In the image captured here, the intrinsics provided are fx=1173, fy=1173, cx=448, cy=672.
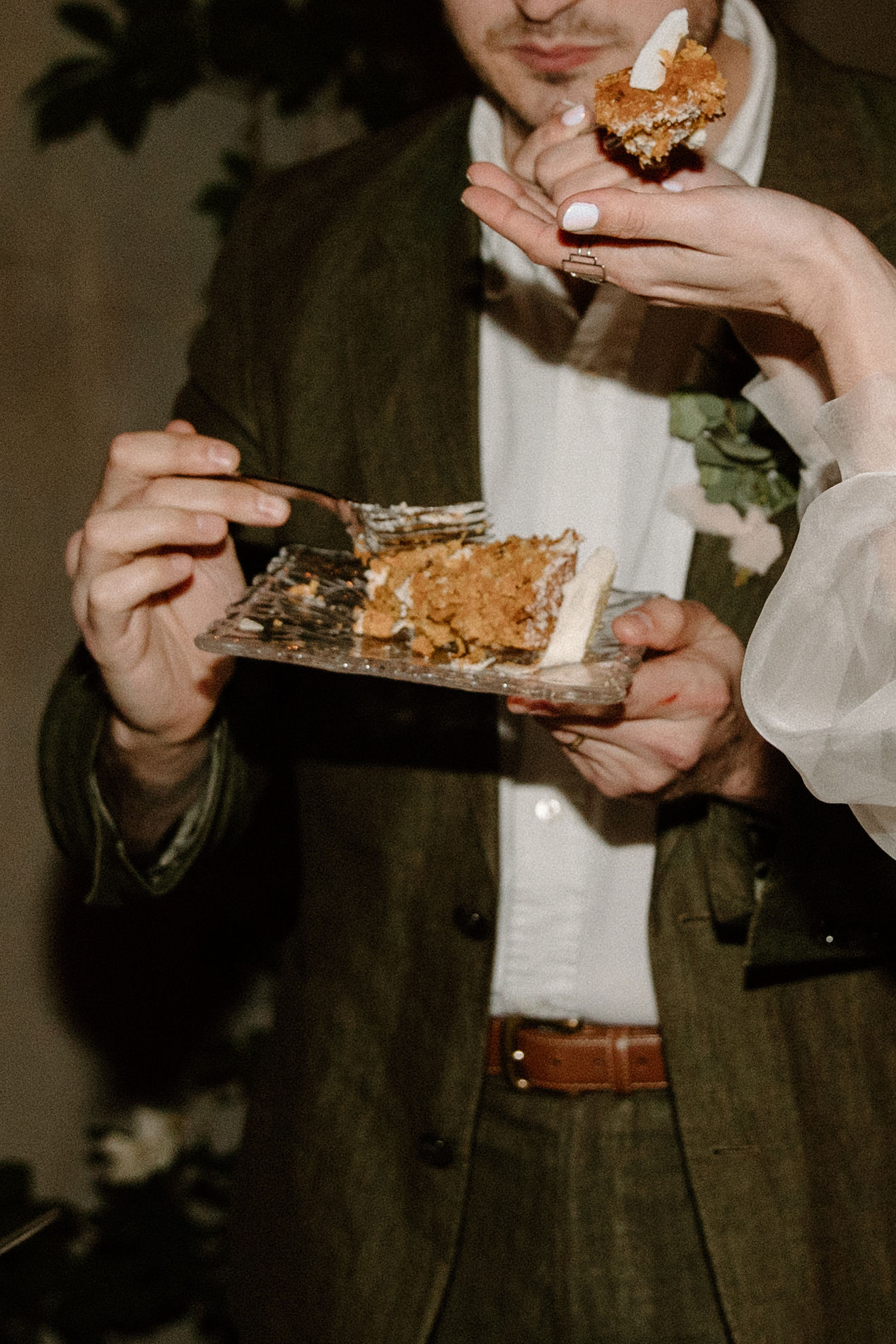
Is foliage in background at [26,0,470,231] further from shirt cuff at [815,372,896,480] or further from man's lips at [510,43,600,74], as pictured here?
shirt cuff at [815,372,896,480]

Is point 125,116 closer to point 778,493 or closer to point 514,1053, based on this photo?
point 778,493

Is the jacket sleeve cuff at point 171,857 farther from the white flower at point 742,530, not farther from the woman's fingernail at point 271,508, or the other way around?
the white flower at point 742,530

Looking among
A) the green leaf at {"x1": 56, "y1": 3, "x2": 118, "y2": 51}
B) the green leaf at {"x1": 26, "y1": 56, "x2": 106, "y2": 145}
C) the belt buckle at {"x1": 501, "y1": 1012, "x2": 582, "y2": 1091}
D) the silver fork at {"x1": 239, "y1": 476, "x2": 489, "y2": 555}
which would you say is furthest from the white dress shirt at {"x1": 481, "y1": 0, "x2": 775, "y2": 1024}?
the green leaf at {"x1": 56, "y1": 3, "x2": 118, "y2": 51}

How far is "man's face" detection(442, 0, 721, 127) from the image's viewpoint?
151cm

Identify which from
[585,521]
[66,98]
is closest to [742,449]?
[585,521]

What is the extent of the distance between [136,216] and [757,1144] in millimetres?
2660

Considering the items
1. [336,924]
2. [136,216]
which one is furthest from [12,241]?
[336,924]

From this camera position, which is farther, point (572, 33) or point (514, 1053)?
point (514, 1053)

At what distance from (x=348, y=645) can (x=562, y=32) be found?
0.86m

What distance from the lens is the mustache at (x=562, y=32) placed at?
4.99 ft

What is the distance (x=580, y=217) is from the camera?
1171 millimetres

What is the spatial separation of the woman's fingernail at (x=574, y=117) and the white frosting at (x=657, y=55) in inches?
6.2

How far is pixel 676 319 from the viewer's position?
1.82 m

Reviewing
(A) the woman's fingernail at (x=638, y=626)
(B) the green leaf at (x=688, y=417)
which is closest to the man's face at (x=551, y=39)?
(B) the green leaf at (x=688, y=417)
